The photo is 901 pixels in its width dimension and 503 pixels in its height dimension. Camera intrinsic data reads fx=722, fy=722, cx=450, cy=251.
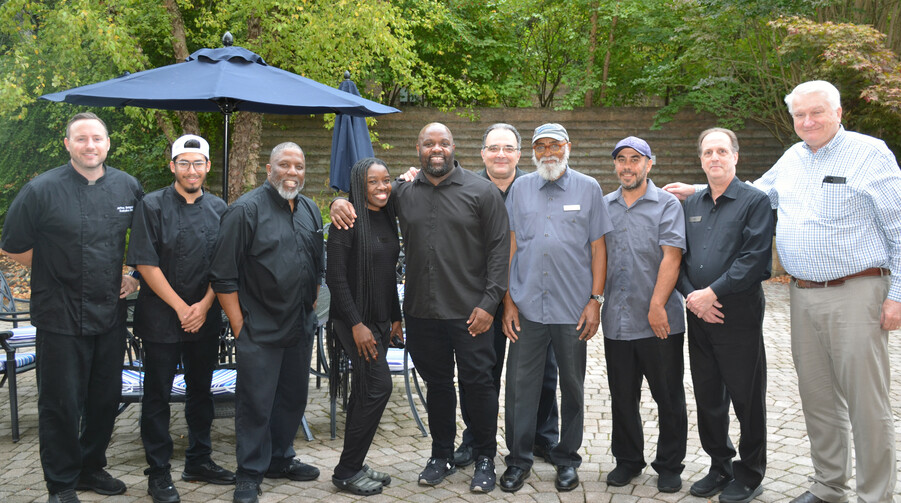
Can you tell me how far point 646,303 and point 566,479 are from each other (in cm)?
114

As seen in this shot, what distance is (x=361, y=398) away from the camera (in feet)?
13.9

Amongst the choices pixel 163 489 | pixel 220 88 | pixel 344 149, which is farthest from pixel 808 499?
pixel 220 88

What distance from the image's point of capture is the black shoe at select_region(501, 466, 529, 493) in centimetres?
424

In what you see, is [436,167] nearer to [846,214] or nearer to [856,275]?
[846,214]

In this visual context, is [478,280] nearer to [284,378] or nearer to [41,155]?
[284,378]

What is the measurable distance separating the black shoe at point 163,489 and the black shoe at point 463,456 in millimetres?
1670

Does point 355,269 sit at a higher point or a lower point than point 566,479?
higher

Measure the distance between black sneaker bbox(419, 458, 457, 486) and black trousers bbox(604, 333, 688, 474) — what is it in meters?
1.02

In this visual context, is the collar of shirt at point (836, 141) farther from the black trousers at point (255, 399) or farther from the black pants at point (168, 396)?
the black pants at point (168, 396)

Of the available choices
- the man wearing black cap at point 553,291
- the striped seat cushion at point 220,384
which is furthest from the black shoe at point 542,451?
the striped seat cushion at point 220,384

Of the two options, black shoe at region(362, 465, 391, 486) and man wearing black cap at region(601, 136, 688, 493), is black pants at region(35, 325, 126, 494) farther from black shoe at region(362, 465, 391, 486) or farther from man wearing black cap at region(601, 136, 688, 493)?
man wearing black cap at region(601, 136, 688, 493)

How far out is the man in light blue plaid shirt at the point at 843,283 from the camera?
12.2 feet

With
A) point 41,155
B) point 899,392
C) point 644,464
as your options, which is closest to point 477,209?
point 644,464

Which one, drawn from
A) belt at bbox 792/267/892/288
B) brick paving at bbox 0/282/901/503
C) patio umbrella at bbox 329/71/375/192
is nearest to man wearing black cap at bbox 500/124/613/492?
brick paving at bbox 0/282/901/503
